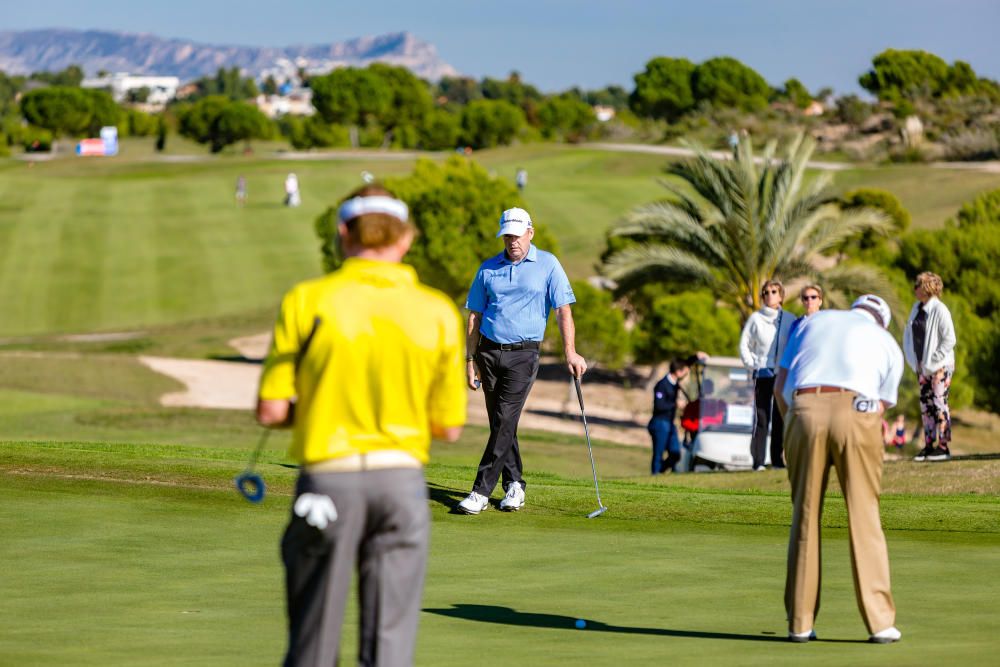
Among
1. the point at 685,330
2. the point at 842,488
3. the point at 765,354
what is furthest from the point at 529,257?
the point at 685,330

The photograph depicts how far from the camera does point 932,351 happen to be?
596 inches

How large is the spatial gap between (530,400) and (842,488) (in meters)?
40.6

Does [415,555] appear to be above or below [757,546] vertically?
above

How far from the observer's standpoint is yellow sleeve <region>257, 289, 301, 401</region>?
441cm

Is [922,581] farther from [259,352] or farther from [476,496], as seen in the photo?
[259,352]

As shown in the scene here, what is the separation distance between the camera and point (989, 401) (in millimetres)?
45219

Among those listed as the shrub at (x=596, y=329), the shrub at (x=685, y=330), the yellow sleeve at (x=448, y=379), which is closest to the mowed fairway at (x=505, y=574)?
the yellow sleeve at (x=448, y=379)

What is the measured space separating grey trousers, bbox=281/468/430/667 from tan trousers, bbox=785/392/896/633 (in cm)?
278

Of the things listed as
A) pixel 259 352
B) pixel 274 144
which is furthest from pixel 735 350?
pixel 274 144

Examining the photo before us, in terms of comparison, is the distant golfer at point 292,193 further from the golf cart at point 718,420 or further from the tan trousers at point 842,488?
the tan trousers at point 842,488

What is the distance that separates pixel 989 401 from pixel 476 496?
123ft

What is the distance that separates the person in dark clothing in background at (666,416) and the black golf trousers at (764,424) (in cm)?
416

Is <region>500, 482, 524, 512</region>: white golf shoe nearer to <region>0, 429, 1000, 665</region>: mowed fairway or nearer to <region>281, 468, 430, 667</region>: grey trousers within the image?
<region>0, 429, 1000, 665</region>: mowed fairway

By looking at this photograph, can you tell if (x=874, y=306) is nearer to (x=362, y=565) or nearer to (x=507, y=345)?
(x=362, y=565)
